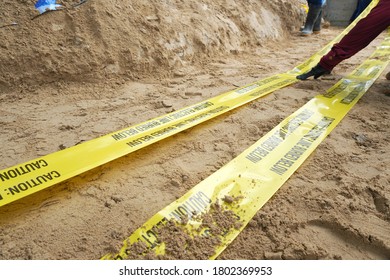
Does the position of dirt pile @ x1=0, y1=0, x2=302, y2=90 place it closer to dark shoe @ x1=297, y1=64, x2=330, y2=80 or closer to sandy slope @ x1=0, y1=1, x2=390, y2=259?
sandy slope @ x1=0, y1=1, x2=390, y2=259

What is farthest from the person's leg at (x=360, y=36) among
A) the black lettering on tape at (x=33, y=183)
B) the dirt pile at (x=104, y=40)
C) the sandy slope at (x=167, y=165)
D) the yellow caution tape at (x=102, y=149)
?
the black lettering on tape at (x=33, y=183)

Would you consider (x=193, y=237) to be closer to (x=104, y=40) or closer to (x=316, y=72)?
(x=104, y=40)

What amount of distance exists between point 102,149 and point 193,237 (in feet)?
2.59

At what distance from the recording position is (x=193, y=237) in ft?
3.72

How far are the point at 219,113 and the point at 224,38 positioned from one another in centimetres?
195

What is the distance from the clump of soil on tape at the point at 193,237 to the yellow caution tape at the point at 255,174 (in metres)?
0.01

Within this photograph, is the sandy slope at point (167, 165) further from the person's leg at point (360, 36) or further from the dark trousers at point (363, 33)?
the dark trousers at point (363, 33)

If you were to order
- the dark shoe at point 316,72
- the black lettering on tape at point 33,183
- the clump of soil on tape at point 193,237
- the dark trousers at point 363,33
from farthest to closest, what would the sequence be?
the dark shoe at point 316,72 < the dark trousers at point 363,33 < the black lettering on tape at point 33,183 < the clump of soil on tape at point 193,237

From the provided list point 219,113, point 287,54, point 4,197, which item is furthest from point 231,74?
point 4,197

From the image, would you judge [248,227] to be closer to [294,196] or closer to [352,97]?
[294,196]

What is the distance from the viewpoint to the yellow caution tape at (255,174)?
3.82 feet

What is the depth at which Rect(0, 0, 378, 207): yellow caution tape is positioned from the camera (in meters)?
1.29

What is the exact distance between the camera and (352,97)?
2461 mm

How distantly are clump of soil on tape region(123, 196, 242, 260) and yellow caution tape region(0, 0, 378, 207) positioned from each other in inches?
22.2
